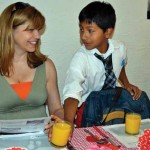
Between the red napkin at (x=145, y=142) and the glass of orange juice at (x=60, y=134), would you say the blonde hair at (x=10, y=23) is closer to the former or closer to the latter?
the glass of orange juice at (x=60, y=134)

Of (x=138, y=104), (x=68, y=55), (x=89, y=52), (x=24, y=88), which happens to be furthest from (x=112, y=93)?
(x=68, y=55)

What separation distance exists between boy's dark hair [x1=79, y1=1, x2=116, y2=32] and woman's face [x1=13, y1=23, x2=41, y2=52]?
34 centimetres

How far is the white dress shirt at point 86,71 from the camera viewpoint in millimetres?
1739

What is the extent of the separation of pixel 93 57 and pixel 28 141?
82 cm

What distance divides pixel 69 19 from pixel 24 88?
705 millimetres

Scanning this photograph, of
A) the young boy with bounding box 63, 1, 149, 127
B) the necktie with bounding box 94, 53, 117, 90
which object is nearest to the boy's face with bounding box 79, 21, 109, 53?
the young boy with bounding box 63, 1, 149, 127

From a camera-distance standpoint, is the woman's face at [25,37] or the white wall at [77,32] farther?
the white wall at [77,32]

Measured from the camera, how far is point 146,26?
236cm

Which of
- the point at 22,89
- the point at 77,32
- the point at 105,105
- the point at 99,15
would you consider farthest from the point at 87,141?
the point at 77,32

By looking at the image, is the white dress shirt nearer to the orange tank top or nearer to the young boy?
the young boy

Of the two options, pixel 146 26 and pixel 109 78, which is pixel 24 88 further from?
pixel 146 26

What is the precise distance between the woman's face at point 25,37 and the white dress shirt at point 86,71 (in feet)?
0.92

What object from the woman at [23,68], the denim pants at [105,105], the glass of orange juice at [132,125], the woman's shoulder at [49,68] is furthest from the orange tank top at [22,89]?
the glass of orange juice at [132,125]

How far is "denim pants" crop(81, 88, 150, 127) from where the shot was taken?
1647 millimetres
